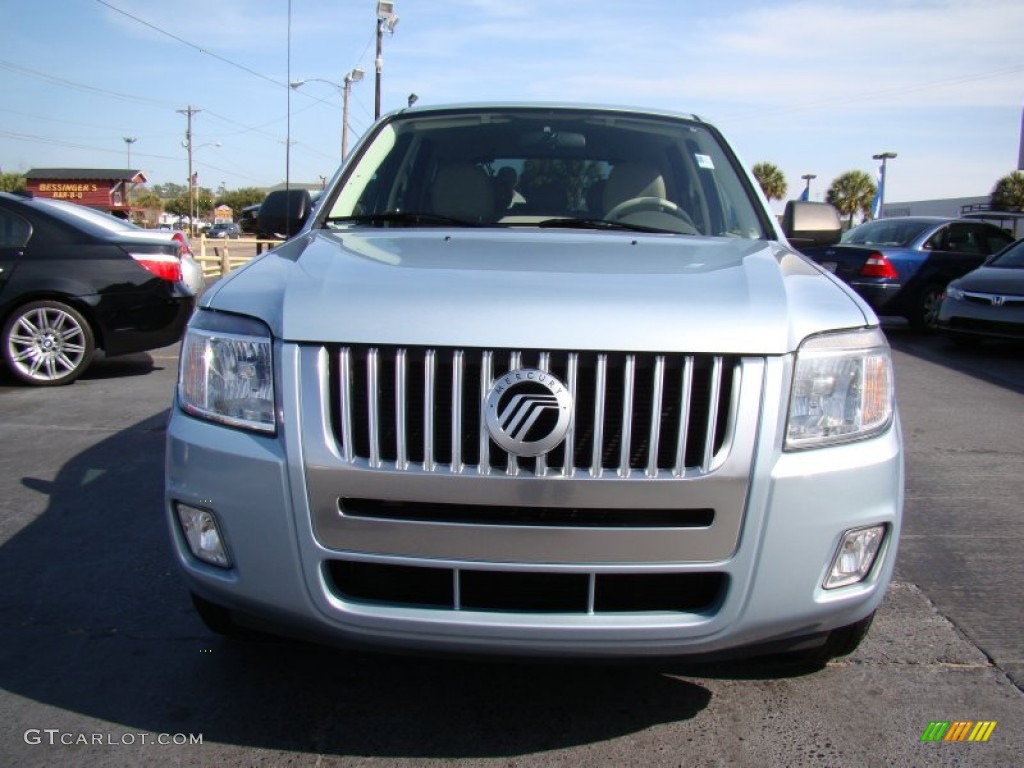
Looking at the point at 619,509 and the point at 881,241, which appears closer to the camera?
the point at 619,509

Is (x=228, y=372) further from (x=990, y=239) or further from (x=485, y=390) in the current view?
(x=990, y=239)

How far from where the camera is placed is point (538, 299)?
215 cm

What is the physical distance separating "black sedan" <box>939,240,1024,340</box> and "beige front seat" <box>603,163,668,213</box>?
7.77 metres

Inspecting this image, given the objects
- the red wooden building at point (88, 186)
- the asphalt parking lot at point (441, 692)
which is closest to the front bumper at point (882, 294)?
the asphalt parking lot at point (441, 692)

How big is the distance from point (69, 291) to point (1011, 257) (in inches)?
398

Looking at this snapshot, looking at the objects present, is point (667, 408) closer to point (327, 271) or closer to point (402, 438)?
point (402, 438)

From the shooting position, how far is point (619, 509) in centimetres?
208

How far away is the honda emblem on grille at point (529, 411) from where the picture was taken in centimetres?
205

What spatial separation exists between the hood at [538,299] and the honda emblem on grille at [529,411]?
8 centimetres

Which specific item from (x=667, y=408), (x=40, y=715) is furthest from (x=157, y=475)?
(x=667, y=408)

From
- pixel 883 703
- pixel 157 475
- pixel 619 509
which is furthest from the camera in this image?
pixel 157 475

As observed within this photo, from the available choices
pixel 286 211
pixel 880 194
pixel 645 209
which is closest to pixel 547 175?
pixel 645 209

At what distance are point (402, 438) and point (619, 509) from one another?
1.73 feet

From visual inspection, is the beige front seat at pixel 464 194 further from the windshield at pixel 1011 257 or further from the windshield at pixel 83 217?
the windshield at pixel 1011 257
